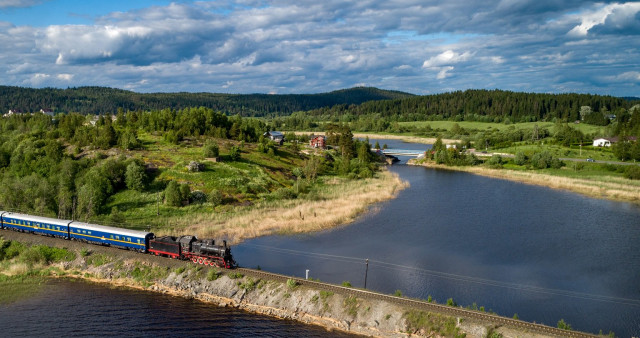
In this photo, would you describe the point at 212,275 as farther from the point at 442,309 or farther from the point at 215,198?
the point at 215,198

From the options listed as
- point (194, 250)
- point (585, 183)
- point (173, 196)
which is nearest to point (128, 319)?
point (194, 250)

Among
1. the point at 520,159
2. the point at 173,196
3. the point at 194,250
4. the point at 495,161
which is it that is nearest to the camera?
the point at 194,250

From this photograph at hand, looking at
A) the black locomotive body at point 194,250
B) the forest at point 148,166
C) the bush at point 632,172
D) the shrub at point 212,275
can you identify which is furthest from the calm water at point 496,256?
the bush at point 632,172

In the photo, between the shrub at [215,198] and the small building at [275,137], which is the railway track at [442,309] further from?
the small building at [275,137]

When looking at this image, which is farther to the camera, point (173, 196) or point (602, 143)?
point (602, 143)

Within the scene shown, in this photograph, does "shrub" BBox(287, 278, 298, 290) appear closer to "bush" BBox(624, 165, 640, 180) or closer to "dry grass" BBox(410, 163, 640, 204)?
"dry grass" BBox(410, 163, 640, 204)

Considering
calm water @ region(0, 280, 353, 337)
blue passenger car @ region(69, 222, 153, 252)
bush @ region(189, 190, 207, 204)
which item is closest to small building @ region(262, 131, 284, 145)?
bush @ region(189, 190, 207, 204)

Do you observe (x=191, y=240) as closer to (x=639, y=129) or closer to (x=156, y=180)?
(x=156, y=180)
